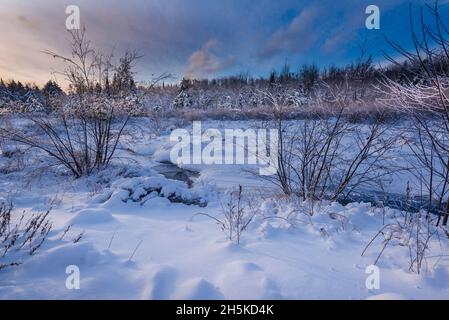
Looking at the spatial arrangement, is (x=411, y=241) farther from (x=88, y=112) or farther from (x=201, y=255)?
(x=88, y=112)

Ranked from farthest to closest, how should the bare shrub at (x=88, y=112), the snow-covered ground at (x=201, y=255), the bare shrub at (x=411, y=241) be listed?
the bare shrub at (x=88, y=112) → the bare shrub at (x=411, y=241) → the snow-covered ground at (x=201, y=255)

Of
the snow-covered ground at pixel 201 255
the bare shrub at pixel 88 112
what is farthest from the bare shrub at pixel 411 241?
the bare shrub at pixel 88 112

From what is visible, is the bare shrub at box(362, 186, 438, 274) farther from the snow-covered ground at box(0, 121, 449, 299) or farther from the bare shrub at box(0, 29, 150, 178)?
the bare shrub at box(0, 29, 150, 178)

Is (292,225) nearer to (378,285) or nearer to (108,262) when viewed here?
(378,285)

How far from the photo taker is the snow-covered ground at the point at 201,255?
1.99 meters

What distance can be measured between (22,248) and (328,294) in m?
2.72

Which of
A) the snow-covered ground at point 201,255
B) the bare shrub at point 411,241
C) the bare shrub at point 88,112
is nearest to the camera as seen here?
the snow-covered ground at point 201,255

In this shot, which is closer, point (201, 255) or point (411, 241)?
point (201, 255)

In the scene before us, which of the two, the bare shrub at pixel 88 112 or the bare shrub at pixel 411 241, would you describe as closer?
the bare shrub at pixel 411 241

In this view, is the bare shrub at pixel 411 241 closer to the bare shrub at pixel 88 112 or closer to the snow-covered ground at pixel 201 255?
the snow-covered ground at pixel 201 255

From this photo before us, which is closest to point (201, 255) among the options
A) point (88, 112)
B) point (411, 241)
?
point (411, 241)

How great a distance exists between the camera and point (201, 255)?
2.66m

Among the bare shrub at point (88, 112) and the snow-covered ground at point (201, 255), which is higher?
the bare shrub at point (88, 112)
